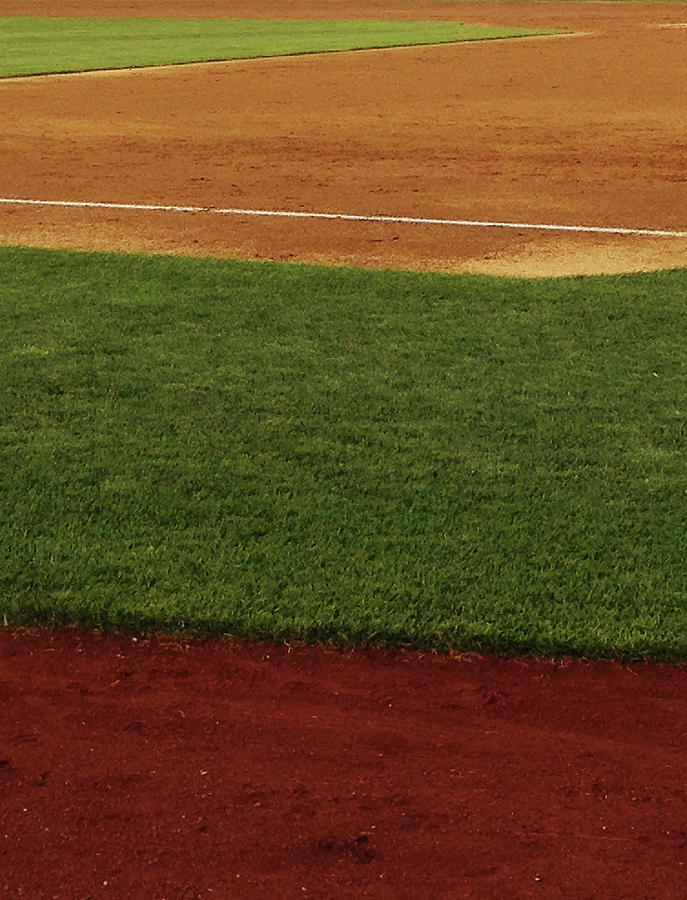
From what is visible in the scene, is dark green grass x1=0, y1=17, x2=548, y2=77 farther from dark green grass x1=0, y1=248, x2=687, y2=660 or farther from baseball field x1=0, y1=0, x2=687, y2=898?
dark green grass x1=0, y1=248, x2=687, y2=660

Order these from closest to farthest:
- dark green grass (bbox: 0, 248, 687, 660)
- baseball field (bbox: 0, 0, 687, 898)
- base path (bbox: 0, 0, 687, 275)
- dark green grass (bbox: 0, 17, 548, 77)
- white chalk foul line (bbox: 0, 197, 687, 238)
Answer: baseball field (bbox: 0, 0, 687, 898), dark green grass (bbox: 0, 248, 687, 660), base path (bbox: 0, 0, 687, 275), white chalk foul line (bbox: 0, 197, 687, 238), dark green grass (bbox: 0, 17, 548, 77)

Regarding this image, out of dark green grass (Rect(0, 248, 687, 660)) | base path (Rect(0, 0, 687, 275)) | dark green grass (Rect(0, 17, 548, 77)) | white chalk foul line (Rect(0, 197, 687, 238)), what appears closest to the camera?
dark green grass (Rect(0, 248, 687, 660))

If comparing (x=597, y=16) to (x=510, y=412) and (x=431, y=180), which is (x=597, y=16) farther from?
(x=510, y=412)

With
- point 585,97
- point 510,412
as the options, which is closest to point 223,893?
point 510,412

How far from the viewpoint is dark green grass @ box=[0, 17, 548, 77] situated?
72.1 feet

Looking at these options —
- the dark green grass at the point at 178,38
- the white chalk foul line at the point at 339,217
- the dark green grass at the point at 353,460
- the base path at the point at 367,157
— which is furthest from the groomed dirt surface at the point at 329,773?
the dark green grass at the point at 178,38

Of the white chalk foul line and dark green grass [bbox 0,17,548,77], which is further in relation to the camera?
dark green grass [bbox 0,17,548,77]

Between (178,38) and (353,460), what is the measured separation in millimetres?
23454

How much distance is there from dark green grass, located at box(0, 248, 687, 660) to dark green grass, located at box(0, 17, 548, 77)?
47.9 feet

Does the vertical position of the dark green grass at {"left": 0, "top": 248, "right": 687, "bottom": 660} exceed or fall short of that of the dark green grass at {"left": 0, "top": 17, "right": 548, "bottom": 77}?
it falls short

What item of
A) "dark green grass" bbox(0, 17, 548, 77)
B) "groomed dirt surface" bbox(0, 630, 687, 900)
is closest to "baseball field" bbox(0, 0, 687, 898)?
"groomed dirt surface" bbox(0, 630, 687, 900)

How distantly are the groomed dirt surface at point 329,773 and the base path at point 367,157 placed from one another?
5.07 m

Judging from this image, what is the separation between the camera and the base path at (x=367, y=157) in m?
9.10

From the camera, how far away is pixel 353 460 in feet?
17.1
